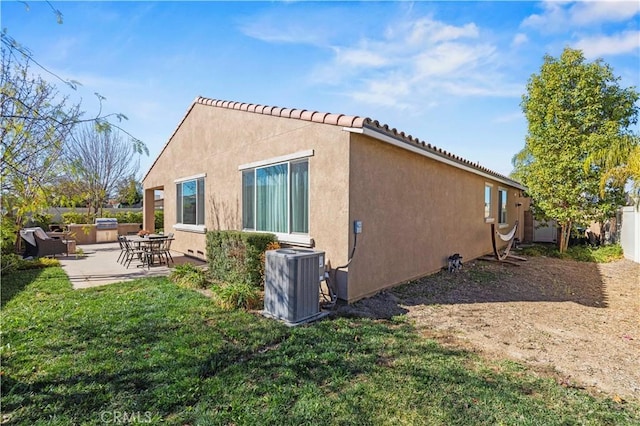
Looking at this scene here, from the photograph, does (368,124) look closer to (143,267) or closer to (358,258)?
(358,258)

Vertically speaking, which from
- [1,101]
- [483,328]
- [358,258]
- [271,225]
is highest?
[1,101]

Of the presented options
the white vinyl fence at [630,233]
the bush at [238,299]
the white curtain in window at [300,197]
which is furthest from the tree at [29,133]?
the white vinyl fence at [630,233]

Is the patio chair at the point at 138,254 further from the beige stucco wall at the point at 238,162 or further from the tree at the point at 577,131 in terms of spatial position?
the tree at the point at 577,131

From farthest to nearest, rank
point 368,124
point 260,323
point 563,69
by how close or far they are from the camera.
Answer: point 563,69 < point 368,124 < point 260,323

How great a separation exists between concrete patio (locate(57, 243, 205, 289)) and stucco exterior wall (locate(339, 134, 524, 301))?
19.4 feet

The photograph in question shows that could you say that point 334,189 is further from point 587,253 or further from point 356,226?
point 587,253

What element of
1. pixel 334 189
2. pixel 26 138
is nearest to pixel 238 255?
pixel 334 189

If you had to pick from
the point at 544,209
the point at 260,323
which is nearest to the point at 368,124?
the point at 260,323

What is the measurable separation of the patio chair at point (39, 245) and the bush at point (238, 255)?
25.2 feet

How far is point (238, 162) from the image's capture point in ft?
29.8

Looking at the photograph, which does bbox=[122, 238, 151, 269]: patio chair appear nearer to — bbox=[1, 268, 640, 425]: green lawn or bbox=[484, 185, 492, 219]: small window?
bbox=[1, 268, 640, 425]: green lawn

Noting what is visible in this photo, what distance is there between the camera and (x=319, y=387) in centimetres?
345

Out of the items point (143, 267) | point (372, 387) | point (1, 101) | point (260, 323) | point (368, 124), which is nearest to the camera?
point (372, 387)

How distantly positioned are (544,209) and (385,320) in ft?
42.4
